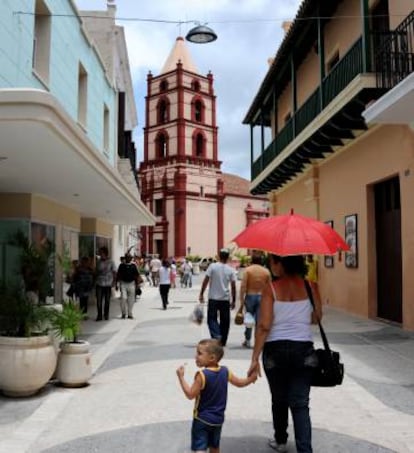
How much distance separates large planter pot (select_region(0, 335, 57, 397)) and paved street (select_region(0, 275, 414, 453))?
0.13 m

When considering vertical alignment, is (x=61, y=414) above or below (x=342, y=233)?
below

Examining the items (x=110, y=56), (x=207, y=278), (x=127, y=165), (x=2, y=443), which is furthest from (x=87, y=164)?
(x=127, y=165)

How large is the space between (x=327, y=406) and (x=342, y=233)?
9.37 m

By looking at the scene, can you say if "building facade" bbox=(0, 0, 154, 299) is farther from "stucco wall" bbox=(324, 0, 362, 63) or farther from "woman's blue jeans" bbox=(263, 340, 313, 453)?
"stucco wall" bbox=(324, 0, 362, 63)

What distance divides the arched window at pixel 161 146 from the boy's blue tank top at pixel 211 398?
2078 inches

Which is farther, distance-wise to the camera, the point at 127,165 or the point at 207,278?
the point at 127,165

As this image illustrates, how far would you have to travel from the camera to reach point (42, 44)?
1149 cm

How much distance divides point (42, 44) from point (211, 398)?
9.82 m

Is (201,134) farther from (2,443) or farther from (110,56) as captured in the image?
(2,443)

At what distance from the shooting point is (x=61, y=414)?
530 centimetres

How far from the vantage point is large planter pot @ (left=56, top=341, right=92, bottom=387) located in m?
6.34

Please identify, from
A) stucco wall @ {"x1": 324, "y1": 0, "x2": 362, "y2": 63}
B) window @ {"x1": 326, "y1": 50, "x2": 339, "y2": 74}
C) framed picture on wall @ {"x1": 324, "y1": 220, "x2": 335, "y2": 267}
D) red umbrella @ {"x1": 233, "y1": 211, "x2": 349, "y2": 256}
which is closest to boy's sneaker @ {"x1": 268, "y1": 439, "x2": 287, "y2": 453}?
red umbrella @ {"x1": 233, "y1": 211, "x2": 349, "y2": 256}

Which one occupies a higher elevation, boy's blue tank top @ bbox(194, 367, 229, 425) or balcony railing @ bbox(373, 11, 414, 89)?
balcony railing @ bbox(373, 11, 414, 89)

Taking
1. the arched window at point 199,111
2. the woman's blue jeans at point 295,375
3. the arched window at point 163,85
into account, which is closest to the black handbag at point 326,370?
the woman's blue jeans at point 295,375
